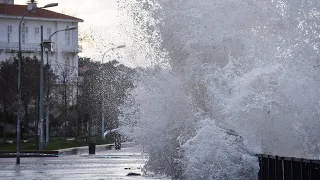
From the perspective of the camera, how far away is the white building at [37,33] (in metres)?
111

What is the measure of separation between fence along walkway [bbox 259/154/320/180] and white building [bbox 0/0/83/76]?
3346 inches

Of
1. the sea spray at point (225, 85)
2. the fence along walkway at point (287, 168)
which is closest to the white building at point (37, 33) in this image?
the sea spray at point (225, 85)

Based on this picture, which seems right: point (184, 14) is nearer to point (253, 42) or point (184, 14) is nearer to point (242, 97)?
point (253, 42)

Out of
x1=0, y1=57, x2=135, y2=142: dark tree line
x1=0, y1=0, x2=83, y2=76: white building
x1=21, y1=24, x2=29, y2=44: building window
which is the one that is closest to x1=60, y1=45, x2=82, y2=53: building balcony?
x1=0, y1=0, x2=83, y2=76: white building

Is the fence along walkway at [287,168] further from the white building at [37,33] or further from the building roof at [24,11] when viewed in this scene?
the building roof at [24,11]

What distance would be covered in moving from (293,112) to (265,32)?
3767 mm

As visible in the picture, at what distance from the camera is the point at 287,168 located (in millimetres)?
21797

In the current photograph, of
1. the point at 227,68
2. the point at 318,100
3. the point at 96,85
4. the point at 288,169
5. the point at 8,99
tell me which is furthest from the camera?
the point at 96,85

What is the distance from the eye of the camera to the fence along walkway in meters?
20.1

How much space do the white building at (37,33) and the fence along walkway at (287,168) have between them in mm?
84989

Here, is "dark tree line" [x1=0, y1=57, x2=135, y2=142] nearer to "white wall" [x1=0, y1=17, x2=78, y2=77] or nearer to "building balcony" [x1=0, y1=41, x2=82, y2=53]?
"building balcony" [x1=0, y1=41, x2=82, y2=53]

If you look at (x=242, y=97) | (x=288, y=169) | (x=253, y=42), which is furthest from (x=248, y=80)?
(x=288, y=169)

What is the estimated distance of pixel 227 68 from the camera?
27000mm

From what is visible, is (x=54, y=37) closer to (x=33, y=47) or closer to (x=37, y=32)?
(x=37, y=32)
